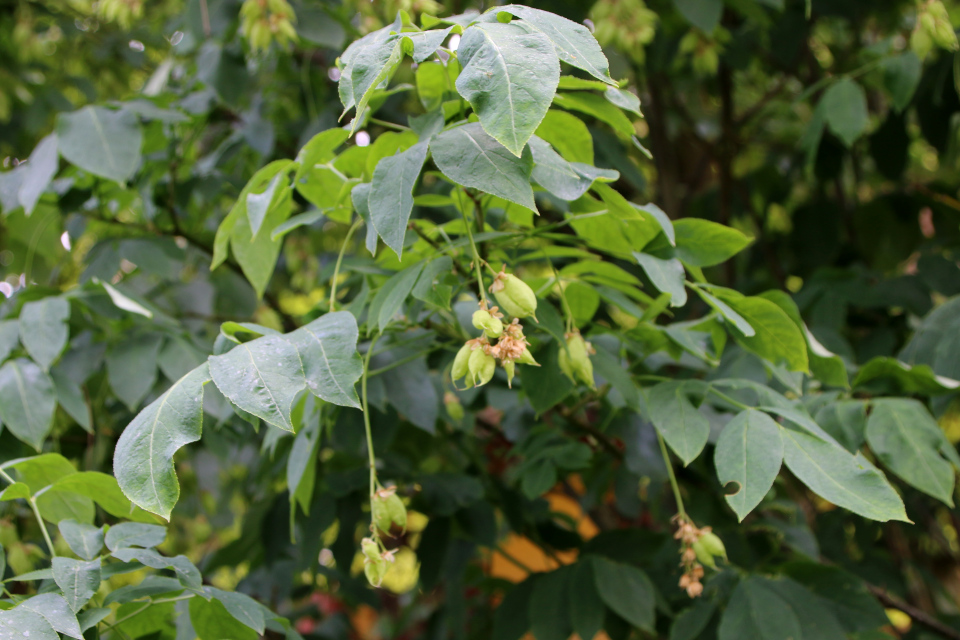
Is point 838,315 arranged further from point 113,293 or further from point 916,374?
point 113,293

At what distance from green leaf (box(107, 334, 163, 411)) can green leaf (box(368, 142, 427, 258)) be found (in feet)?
1.93

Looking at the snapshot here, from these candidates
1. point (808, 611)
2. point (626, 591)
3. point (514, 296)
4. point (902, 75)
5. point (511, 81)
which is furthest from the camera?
point (902, 75)

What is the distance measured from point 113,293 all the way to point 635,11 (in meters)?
0.97

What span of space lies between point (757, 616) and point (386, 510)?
0.52 meters

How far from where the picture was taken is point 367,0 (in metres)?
1.33

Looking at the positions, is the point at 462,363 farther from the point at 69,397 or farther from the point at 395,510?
the point at 69,397

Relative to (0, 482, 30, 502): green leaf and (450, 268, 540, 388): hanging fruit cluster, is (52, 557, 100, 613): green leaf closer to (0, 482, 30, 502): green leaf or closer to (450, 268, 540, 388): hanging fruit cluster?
(0, 482, 30, 502): green leaf

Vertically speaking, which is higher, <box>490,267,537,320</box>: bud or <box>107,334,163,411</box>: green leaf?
<box>490,267,537,320</box>: bud

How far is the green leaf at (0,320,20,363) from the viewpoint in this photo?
92 cm

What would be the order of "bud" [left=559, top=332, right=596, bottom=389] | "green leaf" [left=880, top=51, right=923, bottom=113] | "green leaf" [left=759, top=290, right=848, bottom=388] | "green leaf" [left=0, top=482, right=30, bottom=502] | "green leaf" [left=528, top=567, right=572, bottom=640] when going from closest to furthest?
1. "green leaf" [left=0, top=482, right=30, bottom=502]
2. "bud" [left=559, top=332, right=596, bottom=389]
3. "green leaf" [left=759, top=290, right=848, bottom=388]
4. "green leaf" [left=528, top=567, right=572, bottom=640]
5. "green leaf" [left=880, top=51, right=923, bottom=113]

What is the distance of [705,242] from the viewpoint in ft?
2.57

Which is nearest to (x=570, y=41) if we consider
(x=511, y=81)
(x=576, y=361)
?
(x=511, y=81)

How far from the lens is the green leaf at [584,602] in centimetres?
103

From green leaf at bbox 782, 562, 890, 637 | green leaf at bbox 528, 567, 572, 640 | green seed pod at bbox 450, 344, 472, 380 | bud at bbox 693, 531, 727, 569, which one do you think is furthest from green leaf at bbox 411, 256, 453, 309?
green leaf at bbox 782, 562, 890, 637
